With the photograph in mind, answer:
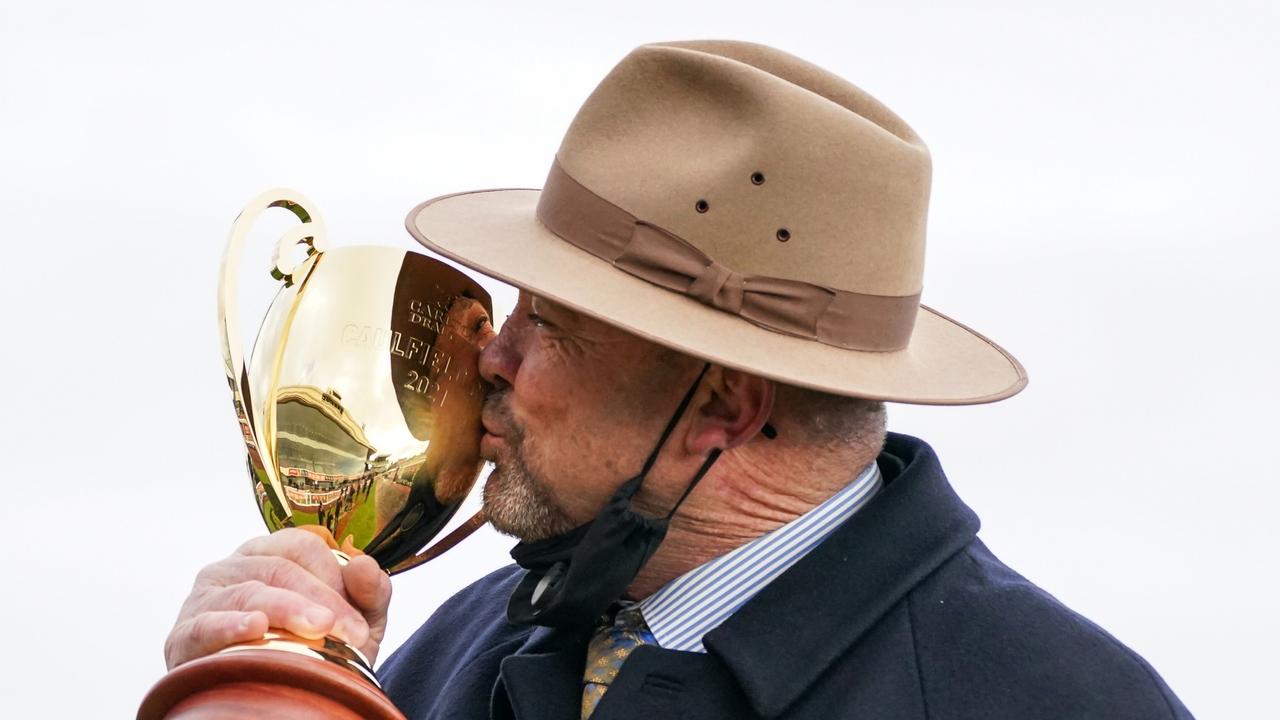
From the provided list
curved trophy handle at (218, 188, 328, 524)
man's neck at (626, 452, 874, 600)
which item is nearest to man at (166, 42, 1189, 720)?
man's neck at (626, 452, 874, 600)

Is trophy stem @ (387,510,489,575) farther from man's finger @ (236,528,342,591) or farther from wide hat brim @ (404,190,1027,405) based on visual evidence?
wide hat brim @ (404,190,1027,405)

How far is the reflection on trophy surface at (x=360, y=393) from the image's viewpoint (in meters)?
2.47

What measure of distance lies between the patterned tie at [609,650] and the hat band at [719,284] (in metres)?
0.56

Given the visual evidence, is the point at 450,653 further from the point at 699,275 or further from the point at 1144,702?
the point at 1144,702

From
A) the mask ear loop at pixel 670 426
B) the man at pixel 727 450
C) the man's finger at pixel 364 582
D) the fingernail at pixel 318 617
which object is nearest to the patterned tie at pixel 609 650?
the man at pixel 727 450

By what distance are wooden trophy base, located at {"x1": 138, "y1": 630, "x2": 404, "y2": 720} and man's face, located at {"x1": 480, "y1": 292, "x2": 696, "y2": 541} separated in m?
0.57

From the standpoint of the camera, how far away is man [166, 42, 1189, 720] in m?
2.25

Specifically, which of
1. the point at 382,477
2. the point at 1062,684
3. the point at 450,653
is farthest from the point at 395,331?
the point at 1062,684

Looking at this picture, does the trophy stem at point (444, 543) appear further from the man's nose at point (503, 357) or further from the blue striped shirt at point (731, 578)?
the blue striped shirt at point (731, 578)

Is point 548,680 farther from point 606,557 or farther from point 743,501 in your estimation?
point 743,501

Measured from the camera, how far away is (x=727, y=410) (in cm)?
244

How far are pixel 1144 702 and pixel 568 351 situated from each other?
A: 3.27 ft

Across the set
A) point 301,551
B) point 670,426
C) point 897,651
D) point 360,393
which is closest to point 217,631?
point 301,551

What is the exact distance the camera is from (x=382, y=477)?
2498 millimetres
